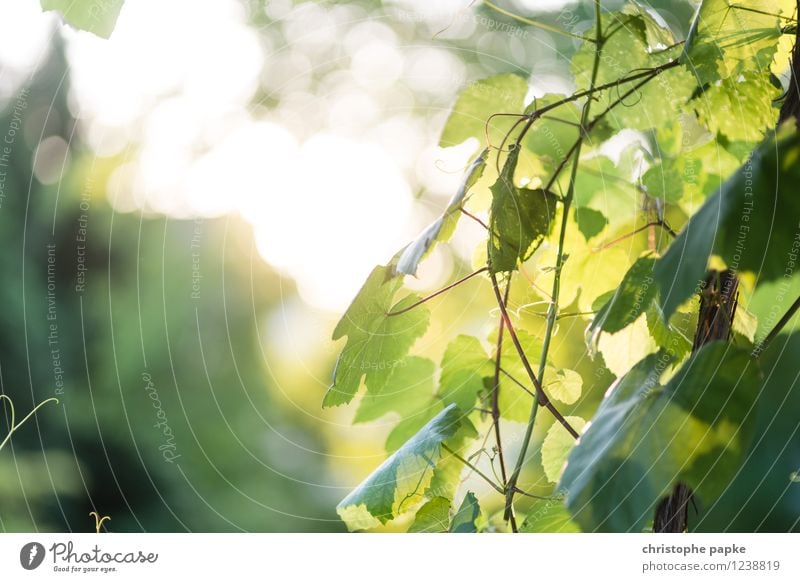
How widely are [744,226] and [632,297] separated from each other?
2.5 inches

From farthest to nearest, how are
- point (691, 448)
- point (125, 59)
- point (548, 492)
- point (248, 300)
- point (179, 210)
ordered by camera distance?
point (248, 300), point (179, 210), point (125, 59), point (548, 492), point (691, 448)

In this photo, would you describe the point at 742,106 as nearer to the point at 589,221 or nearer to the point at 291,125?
the point at 589,221

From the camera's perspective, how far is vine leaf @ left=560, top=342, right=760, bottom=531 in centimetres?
24

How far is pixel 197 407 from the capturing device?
156cm

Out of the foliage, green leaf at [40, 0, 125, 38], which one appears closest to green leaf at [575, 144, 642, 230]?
the foliage

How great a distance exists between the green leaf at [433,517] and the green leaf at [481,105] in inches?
7.1

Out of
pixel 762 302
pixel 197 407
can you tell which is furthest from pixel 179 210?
pixel 197 407

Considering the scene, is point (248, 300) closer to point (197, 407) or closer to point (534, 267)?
point (197, 407)

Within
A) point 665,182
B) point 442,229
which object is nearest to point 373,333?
point 442,229

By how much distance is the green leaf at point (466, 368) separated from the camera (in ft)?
1.18

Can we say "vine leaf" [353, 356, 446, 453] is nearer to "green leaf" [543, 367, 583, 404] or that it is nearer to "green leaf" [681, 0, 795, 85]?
"green leaf" [543, 367, 583, 404]

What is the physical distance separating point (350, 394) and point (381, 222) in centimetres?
16

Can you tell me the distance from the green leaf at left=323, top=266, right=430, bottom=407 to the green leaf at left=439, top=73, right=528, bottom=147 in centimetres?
9

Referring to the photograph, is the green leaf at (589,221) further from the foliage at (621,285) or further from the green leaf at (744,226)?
the green leaf at (744,226)
